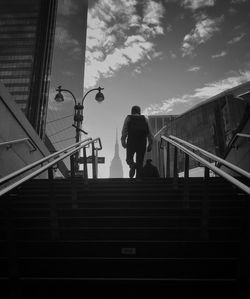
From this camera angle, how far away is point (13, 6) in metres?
95.4

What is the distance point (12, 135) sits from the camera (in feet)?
20.9

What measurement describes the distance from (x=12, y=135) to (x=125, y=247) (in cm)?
450

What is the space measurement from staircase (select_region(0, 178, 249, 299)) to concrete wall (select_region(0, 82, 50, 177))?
6.59ft

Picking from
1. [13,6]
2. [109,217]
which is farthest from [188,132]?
[13,6]

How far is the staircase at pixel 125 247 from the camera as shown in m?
2.39

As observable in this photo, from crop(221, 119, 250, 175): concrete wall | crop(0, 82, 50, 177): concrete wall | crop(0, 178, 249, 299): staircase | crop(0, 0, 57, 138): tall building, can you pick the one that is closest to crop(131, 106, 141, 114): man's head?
crop(221, 119, 250, 175): concrete wall

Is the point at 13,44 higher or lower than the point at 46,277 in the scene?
higher

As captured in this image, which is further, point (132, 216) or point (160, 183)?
point (160, 183)

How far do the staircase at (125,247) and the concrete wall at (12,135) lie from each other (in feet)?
6.59

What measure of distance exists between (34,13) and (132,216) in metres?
105

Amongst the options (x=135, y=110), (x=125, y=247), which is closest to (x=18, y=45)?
(x=135, y=110)

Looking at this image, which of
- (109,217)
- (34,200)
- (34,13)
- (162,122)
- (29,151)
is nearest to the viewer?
(109,217)

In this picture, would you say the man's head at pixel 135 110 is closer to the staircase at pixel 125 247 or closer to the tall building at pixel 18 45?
the staircase at pixel 125 247

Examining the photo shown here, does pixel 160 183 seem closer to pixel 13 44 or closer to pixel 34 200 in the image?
pixel 34 200
